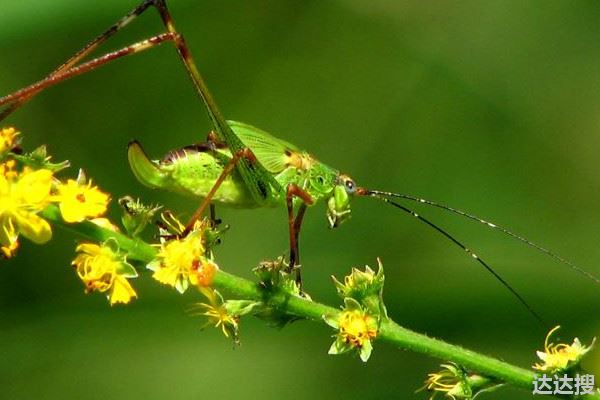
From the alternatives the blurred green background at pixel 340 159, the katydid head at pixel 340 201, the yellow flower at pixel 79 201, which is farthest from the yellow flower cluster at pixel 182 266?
the blurred green background at pixel 340 159

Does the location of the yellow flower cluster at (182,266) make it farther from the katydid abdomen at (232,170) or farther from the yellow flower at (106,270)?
the katydid abdomen at (232,170)

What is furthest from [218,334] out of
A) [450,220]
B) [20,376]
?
[450,220]

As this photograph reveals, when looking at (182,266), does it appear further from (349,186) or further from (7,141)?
(349,186)

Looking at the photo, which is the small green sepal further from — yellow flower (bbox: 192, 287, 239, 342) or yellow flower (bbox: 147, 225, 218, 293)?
yellow flower (bbox: 192, 287, 239, 342)

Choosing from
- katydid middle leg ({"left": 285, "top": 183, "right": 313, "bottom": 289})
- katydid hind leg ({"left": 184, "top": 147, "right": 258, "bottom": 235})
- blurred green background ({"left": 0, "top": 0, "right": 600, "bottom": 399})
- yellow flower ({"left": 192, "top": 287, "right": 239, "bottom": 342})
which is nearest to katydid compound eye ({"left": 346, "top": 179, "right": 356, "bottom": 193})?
katydid middle leg ({"left": 285, "top": 183, "right": 313, "bottom": 289})

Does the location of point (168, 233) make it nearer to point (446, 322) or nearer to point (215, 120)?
point (215, 120)

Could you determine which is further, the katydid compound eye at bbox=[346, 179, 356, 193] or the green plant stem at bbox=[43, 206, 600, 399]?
the katydid compound eye at bbox=[346, 179, 356, 193]
